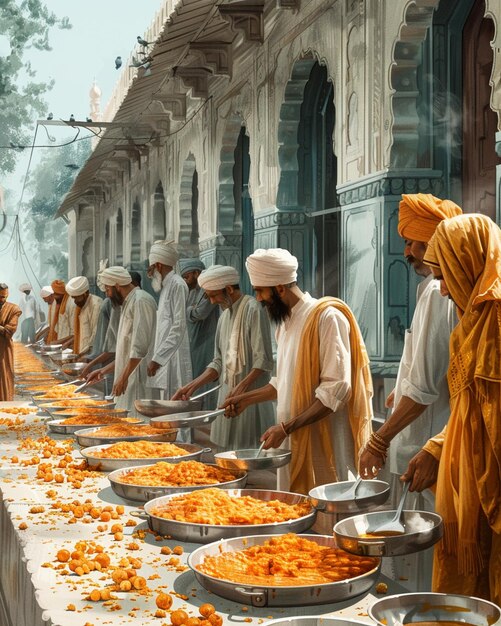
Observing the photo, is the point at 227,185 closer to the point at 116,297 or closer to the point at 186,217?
the point at 186,217

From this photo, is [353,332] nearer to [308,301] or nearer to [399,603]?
[308,301]

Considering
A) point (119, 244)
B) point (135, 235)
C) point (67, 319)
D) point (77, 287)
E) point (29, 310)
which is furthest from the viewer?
point (29, 310)

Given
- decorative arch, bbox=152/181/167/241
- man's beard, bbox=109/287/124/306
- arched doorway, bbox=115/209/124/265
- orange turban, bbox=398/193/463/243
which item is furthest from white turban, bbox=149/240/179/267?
arched doorway, bbox=115/209/124/265

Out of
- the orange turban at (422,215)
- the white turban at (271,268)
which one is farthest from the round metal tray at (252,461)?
the orange turban at (422,215)

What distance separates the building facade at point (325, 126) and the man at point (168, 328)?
87 cm

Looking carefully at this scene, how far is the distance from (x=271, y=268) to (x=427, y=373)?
3.05 feet

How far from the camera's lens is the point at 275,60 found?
7059mm

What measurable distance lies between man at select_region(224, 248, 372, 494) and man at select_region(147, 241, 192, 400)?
8.24ft

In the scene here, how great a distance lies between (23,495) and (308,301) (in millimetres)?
1345

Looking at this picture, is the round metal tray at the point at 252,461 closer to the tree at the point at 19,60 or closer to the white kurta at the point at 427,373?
the white kurta at the point at 427,373

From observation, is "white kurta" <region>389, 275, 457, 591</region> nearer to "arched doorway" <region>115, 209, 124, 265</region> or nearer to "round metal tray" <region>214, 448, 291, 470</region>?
"round metal tray" <region>214, 448, 291, 470</region>

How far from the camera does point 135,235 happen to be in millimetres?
15992

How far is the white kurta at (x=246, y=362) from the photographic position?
5.14 metres

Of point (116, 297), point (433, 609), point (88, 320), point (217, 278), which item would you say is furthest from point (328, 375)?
point (88, 320)
